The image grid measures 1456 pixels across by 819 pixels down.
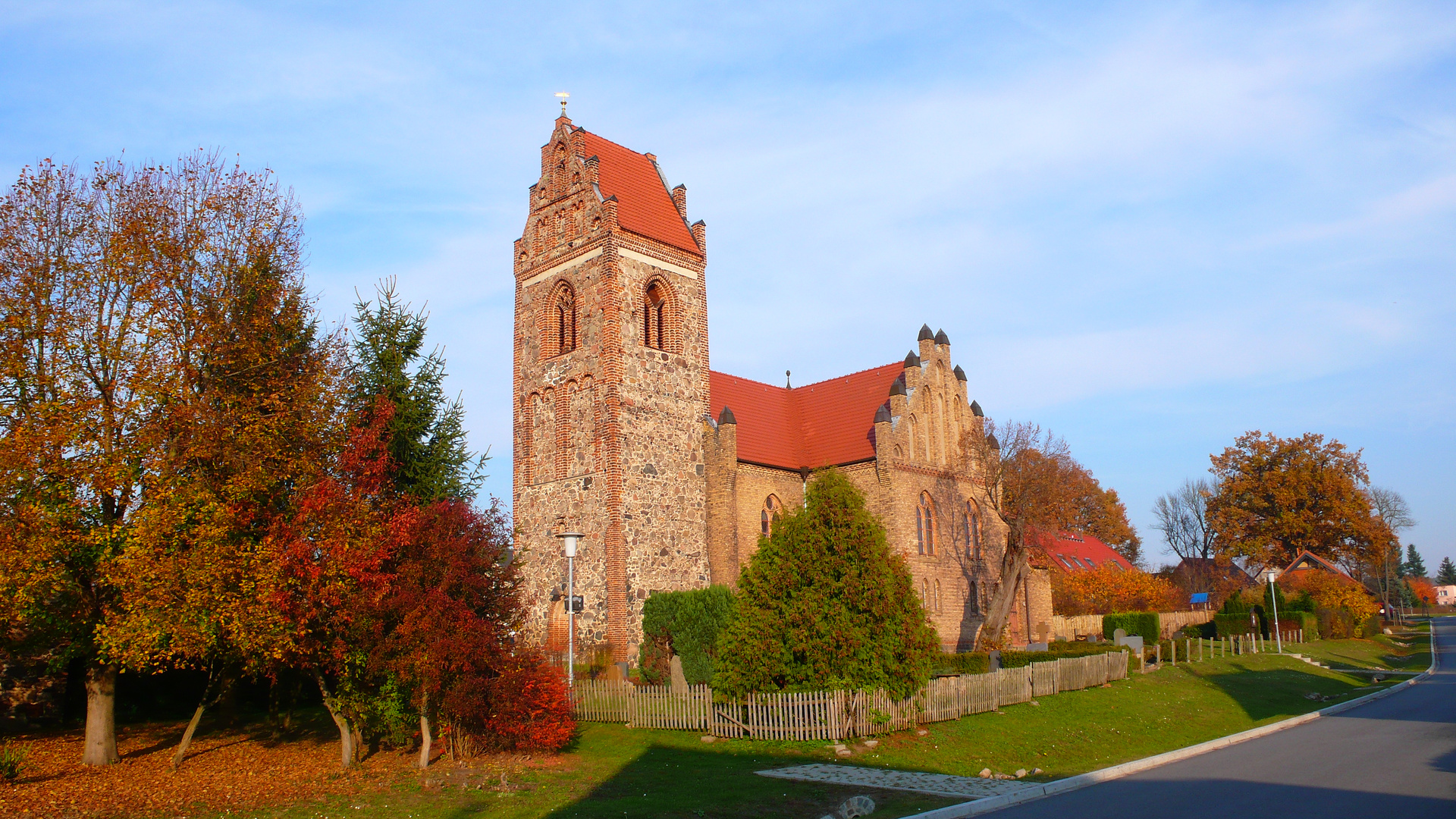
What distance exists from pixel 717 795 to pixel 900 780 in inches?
123

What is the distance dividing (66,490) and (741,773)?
11.4m

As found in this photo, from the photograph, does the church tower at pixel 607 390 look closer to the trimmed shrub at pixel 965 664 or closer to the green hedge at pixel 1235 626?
the trimmed shrub at pixel 965 664

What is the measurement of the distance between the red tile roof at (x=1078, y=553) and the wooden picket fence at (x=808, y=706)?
143 ft

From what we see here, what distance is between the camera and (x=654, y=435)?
32406 mm

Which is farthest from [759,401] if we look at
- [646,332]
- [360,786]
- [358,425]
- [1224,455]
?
[1224,455]

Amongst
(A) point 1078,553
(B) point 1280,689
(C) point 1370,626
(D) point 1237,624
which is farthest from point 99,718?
(A) point 1078,553

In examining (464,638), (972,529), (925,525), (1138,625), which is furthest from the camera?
(1138,625)

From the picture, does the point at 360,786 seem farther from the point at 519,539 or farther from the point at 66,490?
the point at 519,539

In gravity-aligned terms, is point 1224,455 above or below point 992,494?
above

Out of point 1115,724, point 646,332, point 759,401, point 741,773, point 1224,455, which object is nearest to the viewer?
point 741,773

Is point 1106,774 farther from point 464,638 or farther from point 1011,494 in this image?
point 1011,494

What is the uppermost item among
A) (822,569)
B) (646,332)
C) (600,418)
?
(646,332)

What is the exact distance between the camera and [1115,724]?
21.6 meters

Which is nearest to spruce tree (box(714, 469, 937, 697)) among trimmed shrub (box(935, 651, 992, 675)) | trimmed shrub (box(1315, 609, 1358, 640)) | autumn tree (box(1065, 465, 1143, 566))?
trimmed shrub (box(935, 651, 992, 675))
